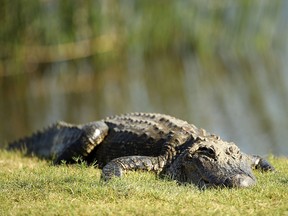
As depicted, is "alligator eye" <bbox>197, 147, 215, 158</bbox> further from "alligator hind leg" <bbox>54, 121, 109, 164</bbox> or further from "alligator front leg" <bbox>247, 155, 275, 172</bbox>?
"alligator hind leg" <bbox>54, 121, 109, 164</bbox>

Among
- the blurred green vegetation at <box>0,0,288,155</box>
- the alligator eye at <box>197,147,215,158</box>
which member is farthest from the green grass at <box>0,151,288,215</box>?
the blurred green vegetation at <box>0,0,288,155</box>

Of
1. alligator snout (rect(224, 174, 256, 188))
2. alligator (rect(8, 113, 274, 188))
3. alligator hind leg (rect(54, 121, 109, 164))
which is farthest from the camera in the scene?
alligator hind leg (rect(54, 121, 109, 164))

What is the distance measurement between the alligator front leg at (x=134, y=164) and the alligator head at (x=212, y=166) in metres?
0.17

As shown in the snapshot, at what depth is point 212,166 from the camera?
7074 mm

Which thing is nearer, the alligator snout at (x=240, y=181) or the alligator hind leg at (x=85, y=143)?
the alligator snout at (x=240, y=181)

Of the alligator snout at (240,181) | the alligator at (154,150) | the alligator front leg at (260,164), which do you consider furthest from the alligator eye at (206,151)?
the alligator front leg at (260,164)

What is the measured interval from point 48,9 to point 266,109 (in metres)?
6.66

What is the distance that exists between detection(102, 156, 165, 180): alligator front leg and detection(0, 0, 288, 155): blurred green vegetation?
678cm

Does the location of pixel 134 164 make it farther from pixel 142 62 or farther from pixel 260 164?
pixel 142 62

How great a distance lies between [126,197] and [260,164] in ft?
7.96

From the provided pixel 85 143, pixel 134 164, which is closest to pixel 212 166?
pixel 134 164

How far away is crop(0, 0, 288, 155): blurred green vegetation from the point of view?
54.6 ft

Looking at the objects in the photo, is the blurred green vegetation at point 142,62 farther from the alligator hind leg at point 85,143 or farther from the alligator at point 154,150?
the alligator hind leg at point 85,143

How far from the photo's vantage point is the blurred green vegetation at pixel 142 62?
1666cm
